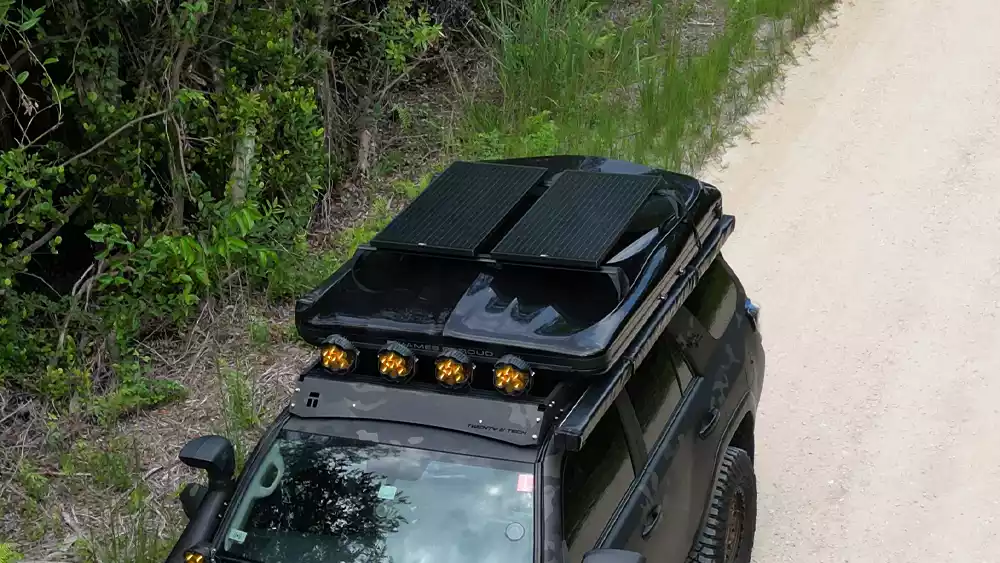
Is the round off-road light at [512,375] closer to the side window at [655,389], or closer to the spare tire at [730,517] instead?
the side window at [655,389]

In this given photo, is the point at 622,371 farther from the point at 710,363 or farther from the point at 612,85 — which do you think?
the point at 612,85

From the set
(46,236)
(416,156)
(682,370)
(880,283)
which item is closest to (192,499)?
(682,370)

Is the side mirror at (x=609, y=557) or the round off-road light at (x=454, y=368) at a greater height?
the round off-road light at (x=454, y=368)

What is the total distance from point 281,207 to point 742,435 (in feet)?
12.8

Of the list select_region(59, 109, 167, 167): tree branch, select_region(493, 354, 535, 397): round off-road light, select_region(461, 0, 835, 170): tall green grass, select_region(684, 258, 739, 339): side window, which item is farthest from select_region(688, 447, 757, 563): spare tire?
select_region(461, 0, 835, 170): tall green grass

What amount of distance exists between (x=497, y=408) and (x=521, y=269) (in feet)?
2.13

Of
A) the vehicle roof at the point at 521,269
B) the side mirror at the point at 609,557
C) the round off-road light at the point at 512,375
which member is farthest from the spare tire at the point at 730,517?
the round off-road light at the point at 512,375

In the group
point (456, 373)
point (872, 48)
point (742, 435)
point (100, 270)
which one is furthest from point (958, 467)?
point (872, 48)

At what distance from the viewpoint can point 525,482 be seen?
134 inches

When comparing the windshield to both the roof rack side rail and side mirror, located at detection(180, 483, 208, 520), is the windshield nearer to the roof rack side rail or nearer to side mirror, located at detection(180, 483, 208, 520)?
the roof rack side rail

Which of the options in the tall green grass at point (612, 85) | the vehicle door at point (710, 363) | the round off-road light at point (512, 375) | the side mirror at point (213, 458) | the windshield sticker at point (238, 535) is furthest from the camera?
the tall green grass at point (612, 85)

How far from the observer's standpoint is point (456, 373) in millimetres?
3533

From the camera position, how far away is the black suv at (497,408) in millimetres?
3438

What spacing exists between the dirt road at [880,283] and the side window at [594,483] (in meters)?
1.85
